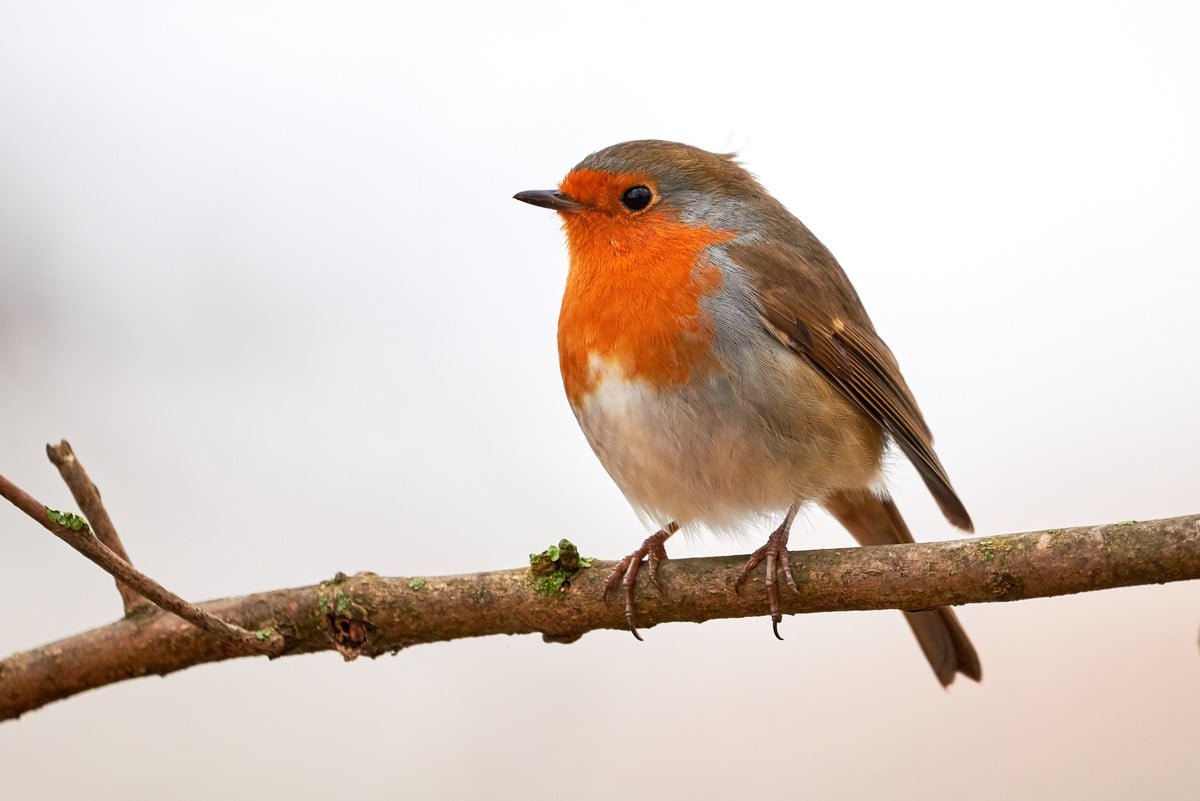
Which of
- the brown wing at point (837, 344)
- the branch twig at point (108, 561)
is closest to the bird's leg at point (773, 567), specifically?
the brown wing at point (837, 344)

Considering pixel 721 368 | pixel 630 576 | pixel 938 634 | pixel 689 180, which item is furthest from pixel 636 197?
pixel 938 634

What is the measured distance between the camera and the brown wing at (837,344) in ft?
9.93

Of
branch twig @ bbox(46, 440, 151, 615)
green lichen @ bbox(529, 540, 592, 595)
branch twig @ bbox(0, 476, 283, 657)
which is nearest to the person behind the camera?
branch twig @ bbox(0, 476, 283, 657)

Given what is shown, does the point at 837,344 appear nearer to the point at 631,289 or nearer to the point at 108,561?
the point at 631,289

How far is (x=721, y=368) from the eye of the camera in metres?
2.81

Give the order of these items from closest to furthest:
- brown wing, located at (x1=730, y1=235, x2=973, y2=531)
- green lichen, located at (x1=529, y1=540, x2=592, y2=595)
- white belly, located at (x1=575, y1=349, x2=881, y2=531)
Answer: green lichen, located at (x1=529, y1=540, x2=592, y2=595) → white belly, located at (x1=575, y1=349, x2=881, y2=531) → brown wing, located at (x1=730, y1=235, x2=973, y2=531)

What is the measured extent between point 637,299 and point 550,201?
49cm

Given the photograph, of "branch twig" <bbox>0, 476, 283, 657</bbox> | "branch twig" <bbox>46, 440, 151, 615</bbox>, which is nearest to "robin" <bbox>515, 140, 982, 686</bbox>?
"branch twig" <bbox>0, 476, 283, 657</bbox>

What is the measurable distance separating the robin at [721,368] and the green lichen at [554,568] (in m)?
0.10

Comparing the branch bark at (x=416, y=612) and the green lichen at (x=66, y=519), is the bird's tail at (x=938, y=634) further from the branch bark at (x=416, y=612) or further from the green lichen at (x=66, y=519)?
the green lichen at (x=66, y=519)

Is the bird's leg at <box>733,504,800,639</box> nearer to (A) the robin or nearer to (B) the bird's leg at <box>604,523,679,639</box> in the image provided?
(A) the robin

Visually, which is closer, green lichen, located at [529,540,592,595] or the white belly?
green lichen, located at [529,540,592,595]

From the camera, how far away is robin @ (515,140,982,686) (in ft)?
9.25

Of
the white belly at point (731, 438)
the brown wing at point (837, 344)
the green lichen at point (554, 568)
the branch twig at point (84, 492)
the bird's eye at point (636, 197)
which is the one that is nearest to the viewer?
the branch twig at point (84, 492)
